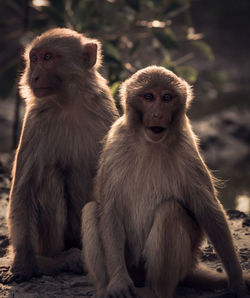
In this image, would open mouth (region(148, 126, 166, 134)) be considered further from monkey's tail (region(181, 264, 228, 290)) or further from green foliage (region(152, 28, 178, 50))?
green foliage (region(152, 28, 178, 50))

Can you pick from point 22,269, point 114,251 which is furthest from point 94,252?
point 22,269

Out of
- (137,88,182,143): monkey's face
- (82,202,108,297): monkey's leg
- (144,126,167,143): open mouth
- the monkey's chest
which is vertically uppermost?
(137,88,182,143): monkey's face

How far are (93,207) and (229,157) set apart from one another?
7140 mm

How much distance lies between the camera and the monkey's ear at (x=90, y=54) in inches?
199

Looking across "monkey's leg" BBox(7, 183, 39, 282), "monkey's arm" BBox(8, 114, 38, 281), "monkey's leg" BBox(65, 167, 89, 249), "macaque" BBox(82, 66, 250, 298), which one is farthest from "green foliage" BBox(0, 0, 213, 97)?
"macaque" BBox(82, 66, 250, 298)

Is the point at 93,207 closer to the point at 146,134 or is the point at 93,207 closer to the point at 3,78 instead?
the point at 146,134

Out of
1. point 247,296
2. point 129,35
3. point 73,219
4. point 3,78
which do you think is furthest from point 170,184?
point 129,35

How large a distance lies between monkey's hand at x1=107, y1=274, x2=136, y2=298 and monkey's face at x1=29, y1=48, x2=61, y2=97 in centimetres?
172

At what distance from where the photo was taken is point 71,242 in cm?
501

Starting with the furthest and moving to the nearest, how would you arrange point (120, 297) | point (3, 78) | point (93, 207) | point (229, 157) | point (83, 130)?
point (229, 157) → point (3, 78) → point (83, 130) → point (93, 207) → point (120, 297)

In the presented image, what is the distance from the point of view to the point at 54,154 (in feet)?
15.6

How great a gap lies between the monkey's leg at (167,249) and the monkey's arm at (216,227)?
0.47ft

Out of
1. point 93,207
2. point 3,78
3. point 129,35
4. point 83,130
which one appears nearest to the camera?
point 93,207

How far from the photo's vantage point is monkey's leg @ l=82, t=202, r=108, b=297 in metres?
4.00
